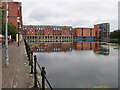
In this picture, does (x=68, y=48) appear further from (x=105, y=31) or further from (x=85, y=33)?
(x=105, y=31)

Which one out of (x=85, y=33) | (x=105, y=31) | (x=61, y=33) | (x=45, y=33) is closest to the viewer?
(x=45, y=33)

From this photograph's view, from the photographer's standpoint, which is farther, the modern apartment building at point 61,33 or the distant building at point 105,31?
the distant building at point 105,31

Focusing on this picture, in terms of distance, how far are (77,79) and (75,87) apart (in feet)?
5.56

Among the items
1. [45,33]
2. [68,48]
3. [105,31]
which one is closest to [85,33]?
[105,31]

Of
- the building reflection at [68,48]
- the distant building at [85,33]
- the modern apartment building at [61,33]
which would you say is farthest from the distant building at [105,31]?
the building reflection at [68,48]

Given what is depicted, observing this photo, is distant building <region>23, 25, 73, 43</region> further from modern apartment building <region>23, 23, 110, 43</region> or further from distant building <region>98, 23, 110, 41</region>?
distant building <region>98, 23, 110, 41</region>

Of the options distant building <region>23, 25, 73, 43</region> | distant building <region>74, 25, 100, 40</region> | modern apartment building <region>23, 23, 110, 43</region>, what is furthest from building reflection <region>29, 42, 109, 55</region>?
distant building <region>74, 25, 100, 40</region>

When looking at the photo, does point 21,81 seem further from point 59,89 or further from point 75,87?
point 75,87

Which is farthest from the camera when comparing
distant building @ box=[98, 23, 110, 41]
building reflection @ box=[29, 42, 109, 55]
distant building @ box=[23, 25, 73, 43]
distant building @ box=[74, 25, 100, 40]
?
distant building @ box=[98, 23, 110, 41]

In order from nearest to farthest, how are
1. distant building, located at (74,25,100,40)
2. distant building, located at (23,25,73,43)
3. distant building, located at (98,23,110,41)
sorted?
distant building, located at (23,25,73,43) < distant building, located at (74,25,100,40) < distant building, located at (98,23,110,41)

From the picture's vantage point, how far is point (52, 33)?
97562 mm

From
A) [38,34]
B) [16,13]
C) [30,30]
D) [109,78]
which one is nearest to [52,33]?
[38,34]

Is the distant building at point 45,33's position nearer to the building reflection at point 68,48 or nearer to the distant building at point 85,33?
the distant building at point 85,33

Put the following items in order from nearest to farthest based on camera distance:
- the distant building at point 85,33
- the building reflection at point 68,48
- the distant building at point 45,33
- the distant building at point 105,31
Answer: the building reflection at point 68,48
the distant building at point 45,33
the distant building at point 85,33
the distant building at point 105,31
